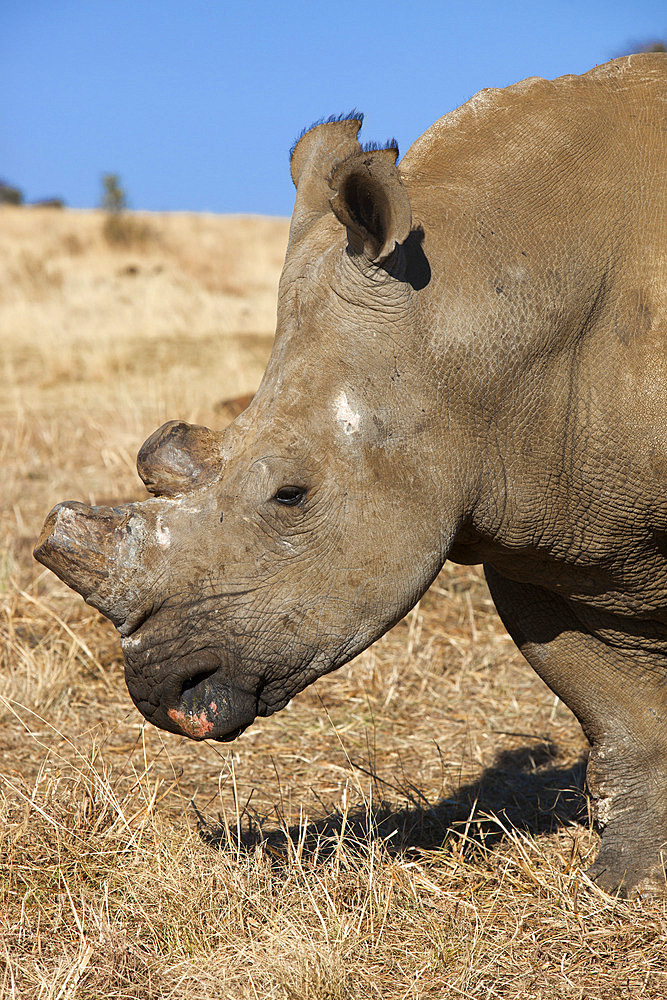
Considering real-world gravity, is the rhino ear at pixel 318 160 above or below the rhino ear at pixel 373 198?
above

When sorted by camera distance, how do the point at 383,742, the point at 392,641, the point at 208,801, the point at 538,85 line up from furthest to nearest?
1. the point at 392,641
2. the point at 383,742
3. the point at 208,801
4. the point at 538,85

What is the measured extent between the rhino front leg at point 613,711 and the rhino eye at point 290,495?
3.17 feet

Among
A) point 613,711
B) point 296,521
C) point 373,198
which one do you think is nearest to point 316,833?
point 613,711

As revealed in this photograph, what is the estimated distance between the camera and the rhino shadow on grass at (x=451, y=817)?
346 centimetres

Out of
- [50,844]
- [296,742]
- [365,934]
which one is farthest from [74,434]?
[365,934]

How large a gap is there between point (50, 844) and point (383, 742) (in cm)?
161

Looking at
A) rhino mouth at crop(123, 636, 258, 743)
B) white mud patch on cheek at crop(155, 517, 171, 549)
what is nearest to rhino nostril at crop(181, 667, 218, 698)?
rhino mouth at crop(123, 636, 258, 743)

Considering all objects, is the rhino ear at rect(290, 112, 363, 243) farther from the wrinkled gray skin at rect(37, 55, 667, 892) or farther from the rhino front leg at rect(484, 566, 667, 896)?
the rhino front leg at rect(484, 566, 667, 896)

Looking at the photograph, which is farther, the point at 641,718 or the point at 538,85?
the point at 641,718

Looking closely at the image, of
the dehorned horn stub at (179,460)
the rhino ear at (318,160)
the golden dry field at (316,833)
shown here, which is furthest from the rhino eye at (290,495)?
the golden dry field at (316,833)

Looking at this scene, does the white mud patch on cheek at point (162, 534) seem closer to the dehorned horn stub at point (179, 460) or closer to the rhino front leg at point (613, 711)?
the dehorned horn stub at point (179, 460)

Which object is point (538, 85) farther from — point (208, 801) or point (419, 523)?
point (208, 801)

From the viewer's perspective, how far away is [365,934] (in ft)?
9.46

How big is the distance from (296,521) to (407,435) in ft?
1.10
